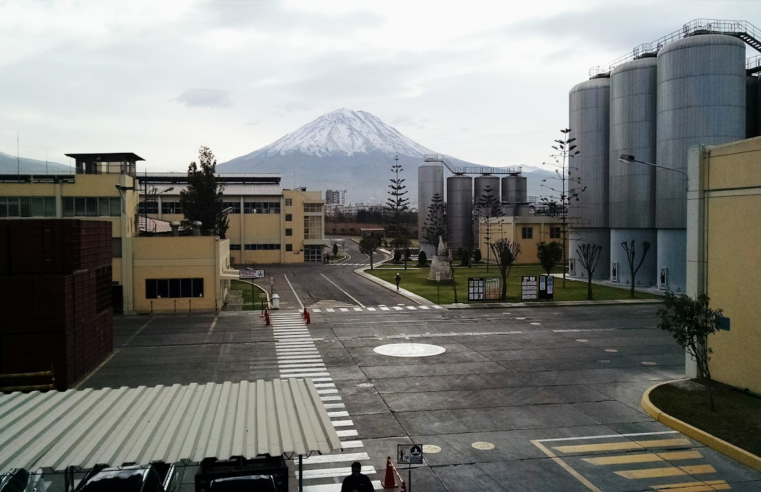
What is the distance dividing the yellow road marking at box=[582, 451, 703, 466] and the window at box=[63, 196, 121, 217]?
34170 mm

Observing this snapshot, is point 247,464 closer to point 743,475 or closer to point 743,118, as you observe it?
point 743,475

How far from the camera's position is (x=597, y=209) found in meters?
62.3

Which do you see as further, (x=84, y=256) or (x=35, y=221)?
(x=84, y=256)

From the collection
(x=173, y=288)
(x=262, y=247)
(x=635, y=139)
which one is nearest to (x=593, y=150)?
(x=635, y=139)

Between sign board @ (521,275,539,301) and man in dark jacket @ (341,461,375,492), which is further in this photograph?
sign board @ (521,275,539,301)

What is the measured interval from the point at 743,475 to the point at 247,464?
11046mm

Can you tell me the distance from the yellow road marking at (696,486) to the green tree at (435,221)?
279 feet

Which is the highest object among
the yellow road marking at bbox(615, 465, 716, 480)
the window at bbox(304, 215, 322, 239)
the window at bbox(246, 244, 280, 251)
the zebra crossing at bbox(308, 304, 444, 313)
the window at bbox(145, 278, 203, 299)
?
the window at bbox(304, 215, 322, 239)

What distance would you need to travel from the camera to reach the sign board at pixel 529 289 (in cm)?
4616

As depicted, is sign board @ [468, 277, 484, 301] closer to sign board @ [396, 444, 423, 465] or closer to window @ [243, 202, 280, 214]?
sign board @ [396, 444, 423, 465]

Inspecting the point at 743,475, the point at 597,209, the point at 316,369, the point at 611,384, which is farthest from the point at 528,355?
the point at 597,209

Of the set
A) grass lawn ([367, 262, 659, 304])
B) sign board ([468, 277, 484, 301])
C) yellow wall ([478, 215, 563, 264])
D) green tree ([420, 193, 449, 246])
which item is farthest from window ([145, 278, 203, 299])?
green tree ([420, 193, 449, 246])

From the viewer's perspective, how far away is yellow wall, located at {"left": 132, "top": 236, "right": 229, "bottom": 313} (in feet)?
132

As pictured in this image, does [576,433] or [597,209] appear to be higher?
[597,209]
